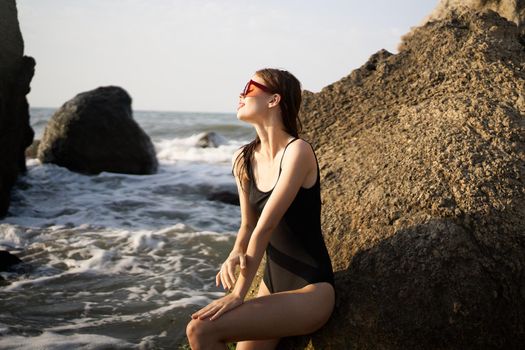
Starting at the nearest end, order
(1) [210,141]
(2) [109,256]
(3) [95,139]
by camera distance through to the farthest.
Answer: (2) [109,256] → (3) [95,139] → (1) [210,141]

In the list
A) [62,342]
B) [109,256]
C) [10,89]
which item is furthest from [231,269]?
[10,89]

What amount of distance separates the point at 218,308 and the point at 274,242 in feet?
1.58

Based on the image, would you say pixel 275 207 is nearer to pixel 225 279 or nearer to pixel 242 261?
pixel 242 261

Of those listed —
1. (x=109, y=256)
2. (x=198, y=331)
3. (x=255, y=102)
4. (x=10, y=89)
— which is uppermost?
(x=255, y=102)

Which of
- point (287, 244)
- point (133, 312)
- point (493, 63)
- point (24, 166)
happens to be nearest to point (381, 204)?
point (287, 244)

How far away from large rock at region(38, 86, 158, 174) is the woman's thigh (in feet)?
31.4

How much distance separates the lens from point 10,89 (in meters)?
8.02

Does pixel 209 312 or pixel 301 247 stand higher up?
pixel 301 247

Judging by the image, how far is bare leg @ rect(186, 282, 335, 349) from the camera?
239 cm

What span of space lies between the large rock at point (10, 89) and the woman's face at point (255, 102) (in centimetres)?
607

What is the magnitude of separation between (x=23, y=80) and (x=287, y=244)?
690cm

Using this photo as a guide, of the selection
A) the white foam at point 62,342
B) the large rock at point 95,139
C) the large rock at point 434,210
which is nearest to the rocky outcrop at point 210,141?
the large rock at point 95,139

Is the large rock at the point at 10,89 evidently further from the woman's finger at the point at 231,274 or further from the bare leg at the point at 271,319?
the bare leg at the point at 271,319

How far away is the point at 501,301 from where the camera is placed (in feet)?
8.65
